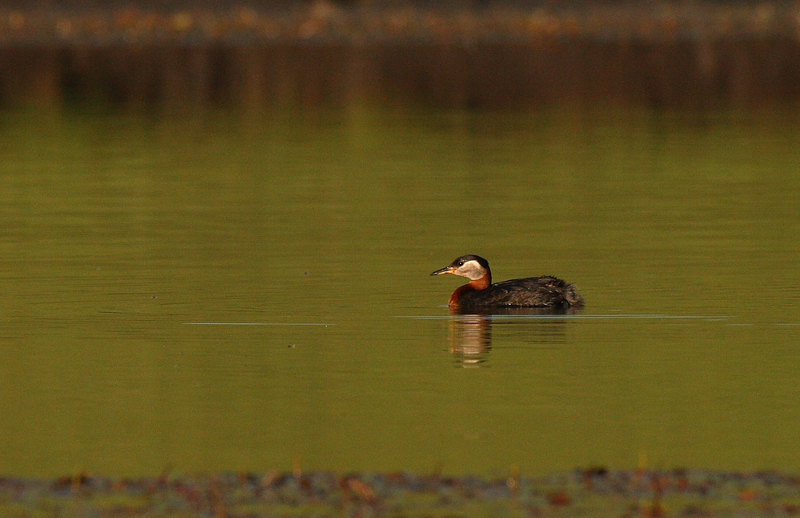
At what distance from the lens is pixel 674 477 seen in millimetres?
9883

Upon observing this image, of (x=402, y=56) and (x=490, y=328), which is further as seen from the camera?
(x=402, y=56)

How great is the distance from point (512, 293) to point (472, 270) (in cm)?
85

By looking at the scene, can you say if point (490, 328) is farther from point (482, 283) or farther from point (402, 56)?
point (402, 56)

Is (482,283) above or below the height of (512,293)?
above

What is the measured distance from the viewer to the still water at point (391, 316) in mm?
11250

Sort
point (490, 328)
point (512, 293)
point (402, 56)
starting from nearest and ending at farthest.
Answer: point (490, 328) < point (512, 293) < point (402, 56)

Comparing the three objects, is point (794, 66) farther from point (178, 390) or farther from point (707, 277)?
point (178, 390)

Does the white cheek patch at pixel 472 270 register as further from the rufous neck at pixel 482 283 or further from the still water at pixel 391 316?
the still water at pixel 391 316

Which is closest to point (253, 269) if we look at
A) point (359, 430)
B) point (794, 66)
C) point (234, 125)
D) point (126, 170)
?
point (359, 430)

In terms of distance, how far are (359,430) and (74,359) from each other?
3386mm

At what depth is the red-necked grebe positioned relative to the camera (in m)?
16.5

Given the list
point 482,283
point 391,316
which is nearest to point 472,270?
point 482,283

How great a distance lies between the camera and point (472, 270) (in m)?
17.6

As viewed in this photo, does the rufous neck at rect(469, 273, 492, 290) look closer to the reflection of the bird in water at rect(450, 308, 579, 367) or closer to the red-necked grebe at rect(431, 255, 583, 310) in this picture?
the red-necked grebe at rect(431, 255, 583, 310)
